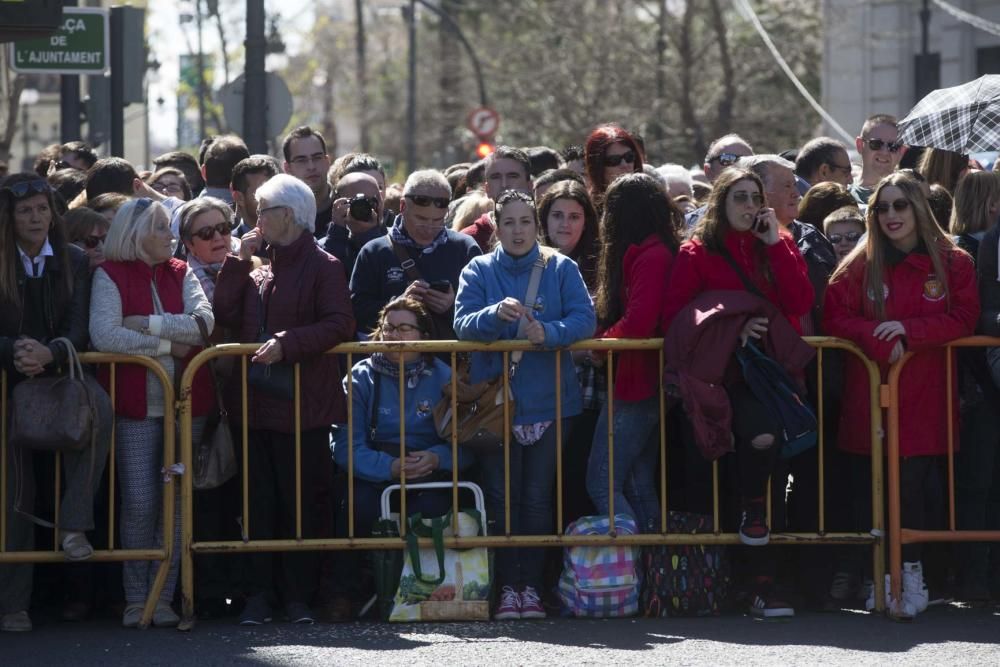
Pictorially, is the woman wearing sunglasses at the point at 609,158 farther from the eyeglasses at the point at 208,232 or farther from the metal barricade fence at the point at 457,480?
the eyeglasses at the point at 208,232

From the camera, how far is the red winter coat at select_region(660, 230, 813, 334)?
756 cm

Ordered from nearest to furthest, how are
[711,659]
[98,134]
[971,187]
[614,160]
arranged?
1. [711,659]
2. [971,187]
3. [614,160]
4. [98,134]

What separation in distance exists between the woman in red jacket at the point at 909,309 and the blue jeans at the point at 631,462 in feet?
3.02

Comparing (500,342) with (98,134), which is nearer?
(500,342)

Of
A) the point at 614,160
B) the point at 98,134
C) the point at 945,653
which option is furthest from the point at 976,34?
the point at 945,653

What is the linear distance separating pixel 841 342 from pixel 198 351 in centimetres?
294

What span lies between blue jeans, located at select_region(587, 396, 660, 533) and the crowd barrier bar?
3.49ft

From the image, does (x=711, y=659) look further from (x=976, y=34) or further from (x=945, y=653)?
(x=976, y=34)

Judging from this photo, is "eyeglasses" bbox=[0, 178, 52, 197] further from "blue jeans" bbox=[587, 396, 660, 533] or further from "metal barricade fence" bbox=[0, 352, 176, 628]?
"blue jeans" bbox=[587, 396, 660, 533]

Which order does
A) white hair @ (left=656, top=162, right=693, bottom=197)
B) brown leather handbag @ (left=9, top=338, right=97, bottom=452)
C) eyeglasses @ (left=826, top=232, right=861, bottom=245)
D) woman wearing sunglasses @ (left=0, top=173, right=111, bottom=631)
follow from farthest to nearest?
white hair @ (left=656, top=162, right=693, bottom=197)
eyeglasses @ (left=826, top=232, right=861, bottom=245)
woman wearing sunglasses @ (left=0, top=173, right=111, bottom=631)
brown leather handbag @ (left=9, top=338, right=97, bottom=452)

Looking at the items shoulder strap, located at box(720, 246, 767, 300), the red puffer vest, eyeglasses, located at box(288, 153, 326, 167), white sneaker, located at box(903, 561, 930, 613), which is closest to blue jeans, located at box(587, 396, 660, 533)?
shoulder strap, located at box(720, 246, 767, 300)

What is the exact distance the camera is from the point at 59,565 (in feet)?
25.9

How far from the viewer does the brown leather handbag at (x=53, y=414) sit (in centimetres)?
726

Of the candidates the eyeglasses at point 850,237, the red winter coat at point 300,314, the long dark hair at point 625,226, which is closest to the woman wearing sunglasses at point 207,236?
the red winter coat at point 300,314
